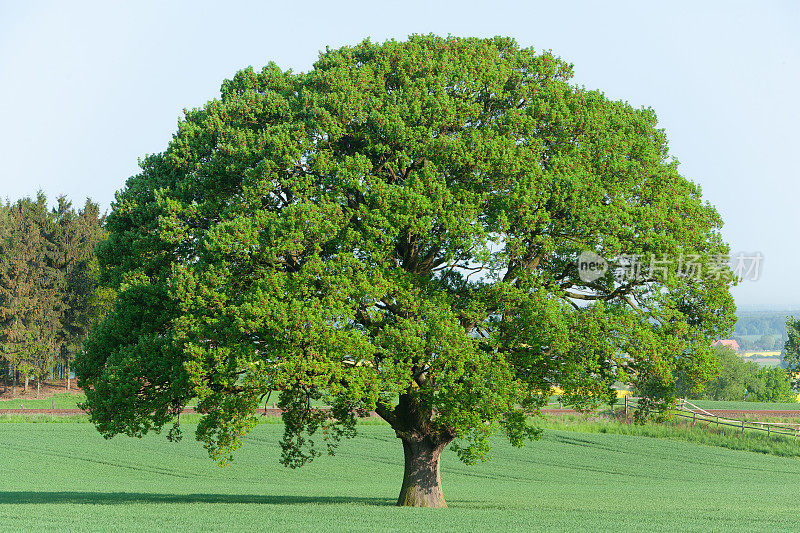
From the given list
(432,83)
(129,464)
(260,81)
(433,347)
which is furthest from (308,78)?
(129,464)

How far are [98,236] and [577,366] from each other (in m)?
78.5

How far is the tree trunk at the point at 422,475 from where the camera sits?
77.5ft

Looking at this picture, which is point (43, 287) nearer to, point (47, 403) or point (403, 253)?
point (47, 403)

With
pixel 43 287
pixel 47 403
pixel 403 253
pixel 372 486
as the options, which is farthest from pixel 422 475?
pixel 43 287

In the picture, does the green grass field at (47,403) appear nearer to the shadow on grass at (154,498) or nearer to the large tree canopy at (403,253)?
the shadow on grass at (154,498)

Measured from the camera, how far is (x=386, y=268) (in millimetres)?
20781

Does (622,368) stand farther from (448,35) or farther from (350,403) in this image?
(448,35)

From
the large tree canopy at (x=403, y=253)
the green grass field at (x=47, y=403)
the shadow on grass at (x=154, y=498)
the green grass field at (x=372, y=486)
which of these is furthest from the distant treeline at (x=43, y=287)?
the large tree canopy at (x=403, y=253)

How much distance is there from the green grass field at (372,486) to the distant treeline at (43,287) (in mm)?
26992

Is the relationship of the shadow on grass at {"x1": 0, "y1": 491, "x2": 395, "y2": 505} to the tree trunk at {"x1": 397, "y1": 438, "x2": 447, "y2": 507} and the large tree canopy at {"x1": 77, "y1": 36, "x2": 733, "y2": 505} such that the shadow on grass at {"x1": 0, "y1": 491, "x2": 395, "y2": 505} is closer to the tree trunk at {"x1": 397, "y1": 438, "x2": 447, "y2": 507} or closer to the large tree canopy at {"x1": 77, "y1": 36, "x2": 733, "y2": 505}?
the tree trunk at {"x1": 397, "y1": 438, "x2": 447, "y2": 507}

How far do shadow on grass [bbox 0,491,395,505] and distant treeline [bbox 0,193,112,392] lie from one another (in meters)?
50.6

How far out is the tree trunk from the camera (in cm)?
2362

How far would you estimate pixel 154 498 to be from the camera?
27.5 metres

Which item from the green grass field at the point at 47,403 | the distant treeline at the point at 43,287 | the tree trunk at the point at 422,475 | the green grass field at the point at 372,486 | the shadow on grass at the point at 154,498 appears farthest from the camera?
the distant treeline at the point at 43,287
